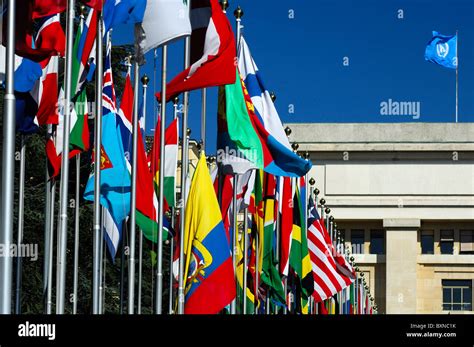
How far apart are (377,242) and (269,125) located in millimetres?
58842

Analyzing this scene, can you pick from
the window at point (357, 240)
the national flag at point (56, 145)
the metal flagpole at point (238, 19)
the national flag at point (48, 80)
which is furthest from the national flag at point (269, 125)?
the window at point (357, 240)

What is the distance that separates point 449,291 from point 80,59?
6213cm

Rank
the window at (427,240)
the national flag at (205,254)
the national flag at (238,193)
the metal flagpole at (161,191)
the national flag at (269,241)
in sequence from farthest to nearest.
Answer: the window at (427,240), the national flag at (269,241), the national flag at (238,193), the national flag at (205,254), the metal flagpole at (161,191)

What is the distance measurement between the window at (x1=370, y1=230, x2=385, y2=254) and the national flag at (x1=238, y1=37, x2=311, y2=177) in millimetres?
57829

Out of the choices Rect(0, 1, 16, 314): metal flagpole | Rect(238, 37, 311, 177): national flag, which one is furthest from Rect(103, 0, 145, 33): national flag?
Rect(0, 1, 16, 314): metal flagpole

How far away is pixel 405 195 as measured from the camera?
270 feet

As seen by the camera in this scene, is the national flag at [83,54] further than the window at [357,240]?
No

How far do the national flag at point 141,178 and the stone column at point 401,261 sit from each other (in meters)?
55.4

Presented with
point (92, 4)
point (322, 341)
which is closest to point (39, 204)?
point (92, 4)

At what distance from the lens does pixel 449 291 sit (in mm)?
83250

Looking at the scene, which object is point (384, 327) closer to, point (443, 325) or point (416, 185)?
point (443, 325)

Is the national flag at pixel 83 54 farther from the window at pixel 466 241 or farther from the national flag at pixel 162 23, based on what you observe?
the window at pixel 466 241

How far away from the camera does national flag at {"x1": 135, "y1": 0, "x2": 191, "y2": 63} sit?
21062 millimetres

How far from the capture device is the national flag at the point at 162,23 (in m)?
21.1
